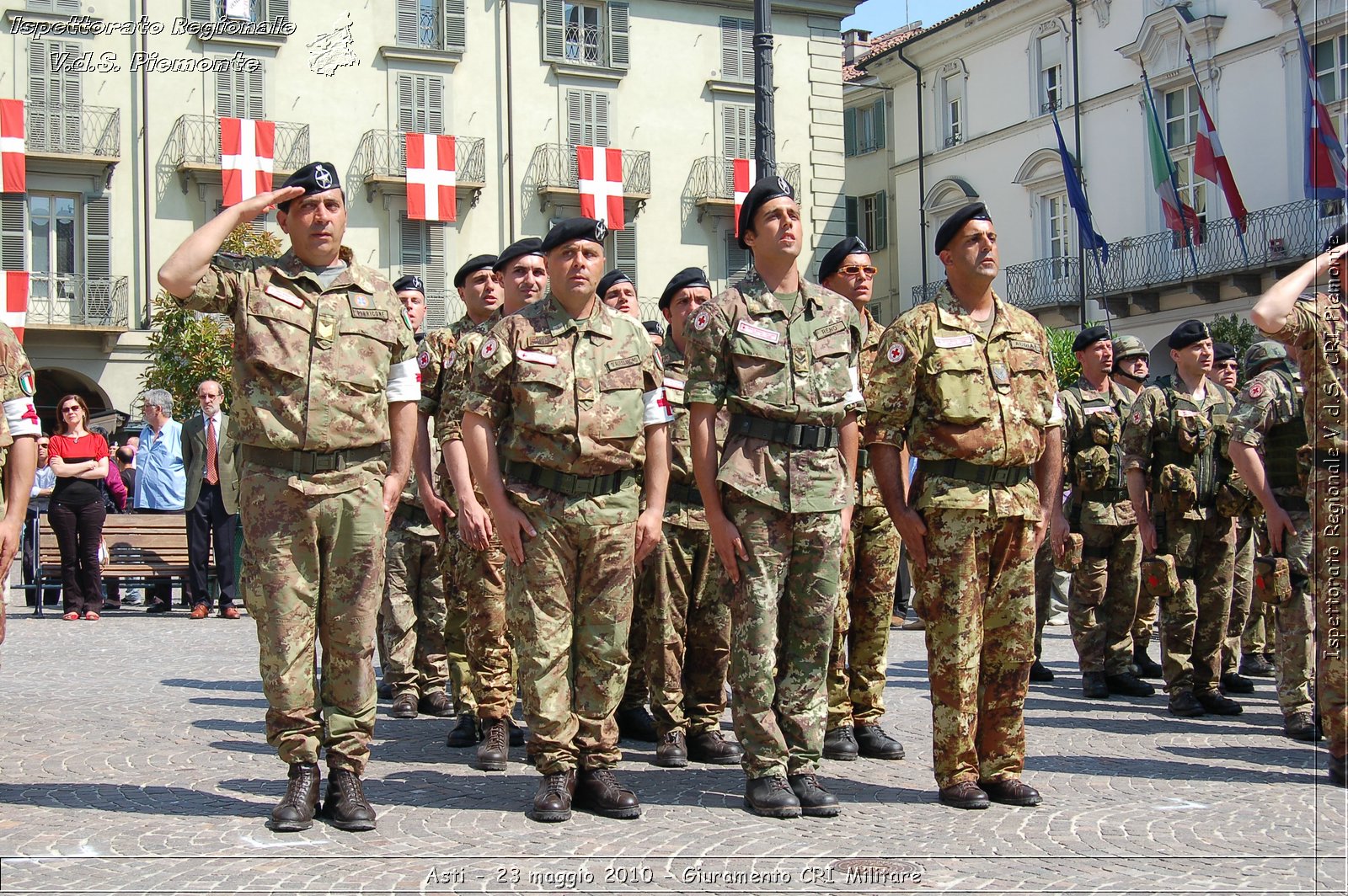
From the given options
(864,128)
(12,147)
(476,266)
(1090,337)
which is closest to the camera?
(476,266)

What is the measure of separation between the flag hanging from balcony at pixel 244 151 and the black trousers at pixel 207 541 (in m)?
20.6

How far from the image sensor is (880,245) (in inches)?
1976

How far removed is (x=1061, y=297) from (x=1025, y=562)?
36.9 meters

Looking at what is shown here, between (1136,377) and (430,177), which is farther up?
(430,177)

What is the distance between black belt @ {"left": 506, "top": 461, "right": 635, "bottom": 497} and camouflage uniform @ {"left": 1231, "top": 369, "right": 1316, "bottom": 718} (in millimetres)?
3464

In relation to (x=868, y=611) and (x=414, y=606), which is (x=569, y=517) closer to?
(x=868, y=611)

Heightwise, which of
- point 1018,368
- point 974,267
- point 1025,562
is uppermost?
point 974,267

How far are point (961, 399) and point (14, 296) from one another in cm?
3078

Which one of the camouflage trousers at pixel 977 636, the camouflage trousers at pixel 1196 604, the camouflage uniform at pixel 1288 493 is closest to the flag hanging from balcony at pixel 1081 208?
the camouflage trousers at pixel 1196 604

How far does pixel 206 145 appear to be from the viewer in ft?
117

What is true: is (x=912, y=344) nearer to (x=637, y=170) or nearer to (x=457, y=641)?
(x=457, y=641)

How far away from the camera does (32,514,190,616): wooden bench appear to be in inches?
631

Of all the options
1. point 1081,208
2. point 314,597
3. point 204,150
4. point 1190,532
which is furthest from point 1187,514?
point 204,150

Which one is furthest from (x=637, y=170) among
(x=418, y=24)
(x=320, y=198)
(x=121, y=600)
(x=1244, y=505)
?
(x=320, y=198)
